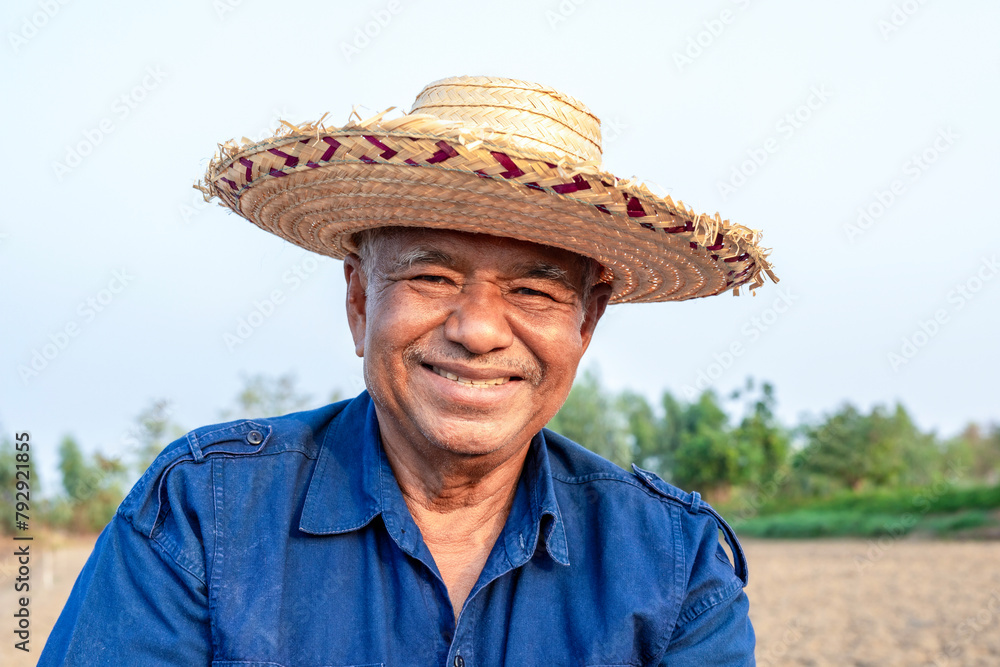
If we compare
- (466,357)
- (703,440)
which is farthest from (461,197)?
(703,440)

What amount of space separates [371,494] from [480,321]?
25.0 inches

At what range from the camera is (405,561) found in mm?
2346

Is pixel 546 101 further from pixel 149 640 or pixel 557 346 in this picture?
pixel 149 640

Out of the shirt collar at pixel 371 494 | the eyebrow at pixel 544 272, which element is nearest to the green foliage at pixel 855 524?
the shirt collar at pixel 371 494

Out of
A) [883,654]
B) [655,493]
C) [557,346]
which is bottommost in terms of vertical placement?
[883,654]

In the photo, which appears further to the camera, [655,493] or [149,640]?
[655,493]

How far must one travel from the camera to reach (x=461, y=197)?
2.06 m

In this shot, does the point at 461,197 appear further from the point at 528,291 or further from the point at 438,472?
the point at 438,472

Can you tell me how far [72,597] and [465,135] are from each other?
154 centimetres

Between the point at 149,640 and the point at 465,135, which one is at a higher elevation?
the point at 465,135

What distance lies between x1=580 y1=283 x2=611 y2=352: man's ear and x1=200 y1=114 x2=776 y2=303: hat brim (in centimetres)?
15

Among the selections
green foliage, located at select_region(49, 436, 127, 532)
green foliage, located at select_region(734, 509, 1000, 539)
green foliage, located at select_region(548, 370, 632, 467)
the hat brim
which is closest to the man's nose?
the hat brim

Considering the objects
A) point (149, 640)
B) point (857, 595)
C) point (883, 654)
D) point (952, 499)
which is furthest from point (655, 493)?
point (952, 499)

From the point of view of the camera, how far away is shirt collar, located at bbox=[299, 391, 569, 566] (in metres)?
2.37
